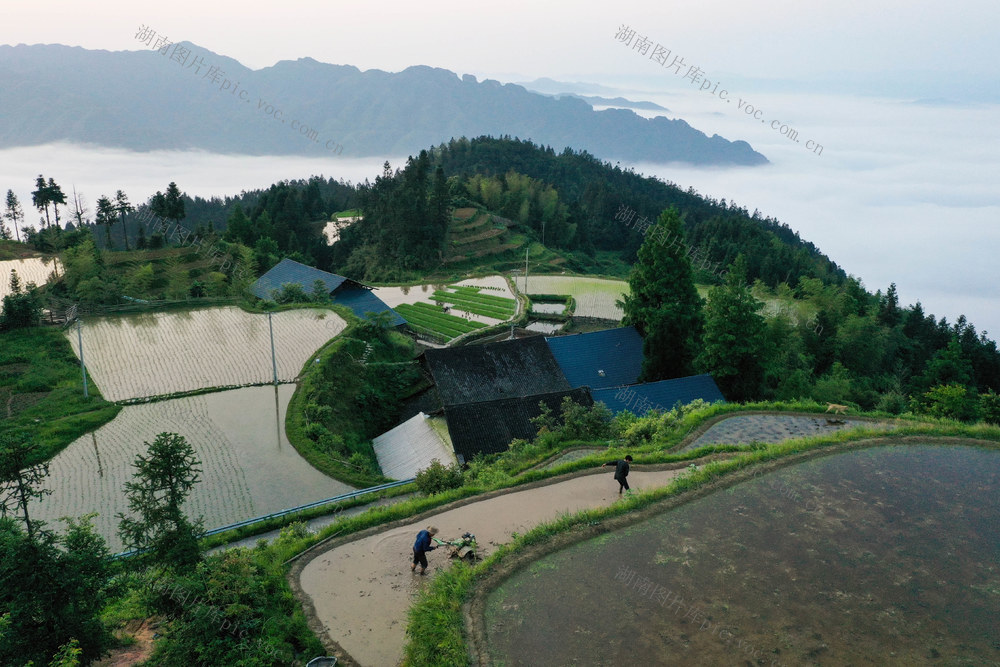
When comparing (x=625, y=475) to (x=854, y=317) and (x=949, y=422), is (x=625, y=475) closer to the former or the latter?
(x=949, y=422)

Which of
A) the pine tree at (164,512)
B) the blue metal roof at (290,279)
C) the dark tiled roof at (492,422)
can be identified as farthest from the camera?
the blue metal roof at (290,279)

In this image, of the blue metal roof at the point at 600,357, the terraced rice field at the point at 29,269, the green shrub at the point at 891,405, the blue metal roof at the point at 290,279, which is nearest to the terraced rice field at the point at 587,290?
the blue metal roof at the point at 600,357

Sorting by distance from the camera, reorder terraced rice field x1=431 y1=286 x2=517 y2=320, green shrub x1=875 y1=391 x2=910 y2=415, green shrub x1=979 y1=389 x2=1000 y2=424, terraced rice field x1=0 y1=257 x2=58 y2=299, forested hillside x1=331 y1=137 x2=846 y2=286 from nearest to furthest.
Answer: green shrub x1=979 y1=389 x2=1000 y2=424, green shrub x1=875 y1=391 x2=910 y2=415, terraced rice field x1=0 y1=257 x2=58 y2=299, terraced rice field x1=431 y1=286 x2=517 y2=320, forested hillside x1=331 y1=137 x2=846 y2=286

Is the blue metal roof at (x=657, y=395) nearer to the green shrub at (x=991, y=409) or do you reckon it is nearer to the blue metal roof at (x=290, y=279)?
the green shrub at (x=991, y=409)

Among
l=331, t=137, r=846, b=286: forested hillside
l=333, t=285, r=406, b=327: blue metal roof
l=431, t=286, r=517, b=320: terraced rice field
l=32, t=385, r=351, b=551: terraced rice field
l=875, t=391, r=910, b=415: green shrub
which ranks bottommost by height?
l=32, t=385, r=351, b=551: terraced rice field

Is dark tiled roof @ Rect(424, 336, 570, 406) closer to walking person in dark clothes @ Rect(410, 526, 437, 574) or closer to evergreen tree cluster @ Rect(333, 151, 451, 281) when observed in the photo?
walking person in dark clothes @ Rect(410, 526, 437, 574)

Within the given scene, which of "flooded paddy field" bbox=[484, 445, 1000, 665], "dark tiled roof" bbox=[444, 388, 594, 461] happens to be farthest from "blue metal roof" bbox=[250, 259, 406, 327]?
"flooded paddy field" bbox=[484, 445, 1000, 665]
